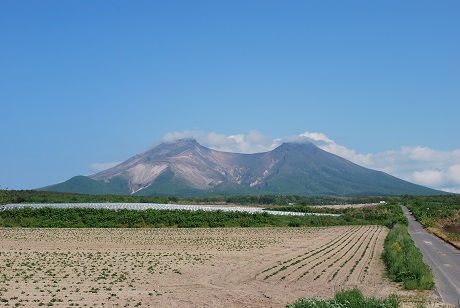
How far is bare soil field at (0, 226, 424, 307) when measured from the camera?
1761 cm

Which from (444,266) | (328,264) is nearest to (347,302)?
(328,264)

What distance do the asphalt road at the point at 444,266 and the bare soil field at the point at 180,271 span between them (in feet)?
6.14

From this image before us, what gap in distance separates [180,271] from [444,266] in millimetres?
12601

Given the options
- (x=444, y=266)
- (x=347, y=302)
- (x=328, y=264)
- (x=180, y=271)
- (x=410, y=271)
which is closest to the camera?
(x=347, y=302)

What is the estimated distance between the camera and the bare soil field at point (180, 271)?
1761 cm

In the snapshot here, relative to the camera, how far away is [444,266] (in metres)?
27.0

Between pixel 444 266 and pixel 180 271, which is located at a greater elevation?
pixel 444 266

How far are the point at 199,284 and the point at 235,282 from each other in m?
1.42

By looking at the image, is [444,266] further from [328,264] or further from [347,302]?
[347,302]

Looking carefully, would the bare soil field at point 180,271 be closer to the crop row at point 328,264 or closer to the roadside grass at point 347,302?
the crop row at point 328,264

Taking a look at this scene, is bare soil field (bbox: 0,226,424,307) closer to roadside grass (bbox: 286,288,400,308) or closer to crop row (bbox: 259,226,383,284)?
crop row (bbox: 259,226,383,284)

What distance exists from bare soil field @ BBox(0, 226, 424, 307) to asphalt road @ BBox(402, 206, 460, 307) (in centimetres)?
187

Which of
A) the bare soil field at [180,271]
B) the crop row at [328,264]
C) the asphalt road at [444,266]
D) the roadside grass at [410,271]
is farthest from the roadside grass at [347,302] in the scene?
the crop row at [328,264]

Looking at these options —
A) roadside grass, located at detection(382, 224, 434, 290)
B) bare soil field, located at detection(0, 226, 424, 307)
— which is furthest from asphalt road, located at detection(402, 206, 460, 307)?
bare soil field, located at detection(0, 226, 424, 307)
